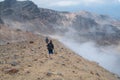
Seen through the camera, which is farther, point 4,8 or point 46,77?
point 4,8

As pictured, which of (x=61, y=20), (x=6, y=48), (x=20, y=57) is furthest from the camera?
(x=61, y=20)

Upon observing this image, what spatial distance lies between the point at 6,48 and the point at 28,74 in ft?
48.6

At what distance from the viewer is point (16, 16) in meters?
Result: 127

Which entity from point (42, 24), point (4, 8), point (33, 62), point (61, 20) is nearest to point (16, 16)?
point (4, 8)

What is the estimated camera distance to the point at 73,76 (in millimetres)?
22000

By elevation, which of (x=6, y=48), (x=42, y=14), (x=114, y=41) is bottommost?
(x=114, y=41)

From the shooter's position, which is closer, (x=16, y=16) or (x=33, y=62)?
(x=33, y=62)

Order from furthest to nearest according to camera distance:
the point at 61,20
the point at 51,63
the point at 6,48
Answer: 1. the point at 61,20
2. the point at 6,48
3. the point at 51,63

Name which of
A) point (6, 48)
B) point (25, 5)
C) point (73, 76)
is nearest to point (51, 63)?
point (73, 76)

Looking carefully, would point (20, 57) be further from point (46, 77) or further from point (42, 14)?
point (42, 14)

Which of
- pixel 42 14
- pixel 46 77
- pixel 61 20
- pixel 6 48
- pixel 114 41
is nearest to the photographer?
pixel 46 77

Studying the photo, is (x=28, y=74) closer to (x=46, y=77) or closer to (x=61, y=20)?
(x=46, y=77)

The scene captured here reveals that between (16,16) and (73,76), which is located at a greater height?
(73,76)

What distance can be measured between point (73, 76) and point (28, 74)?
3.10 meters
